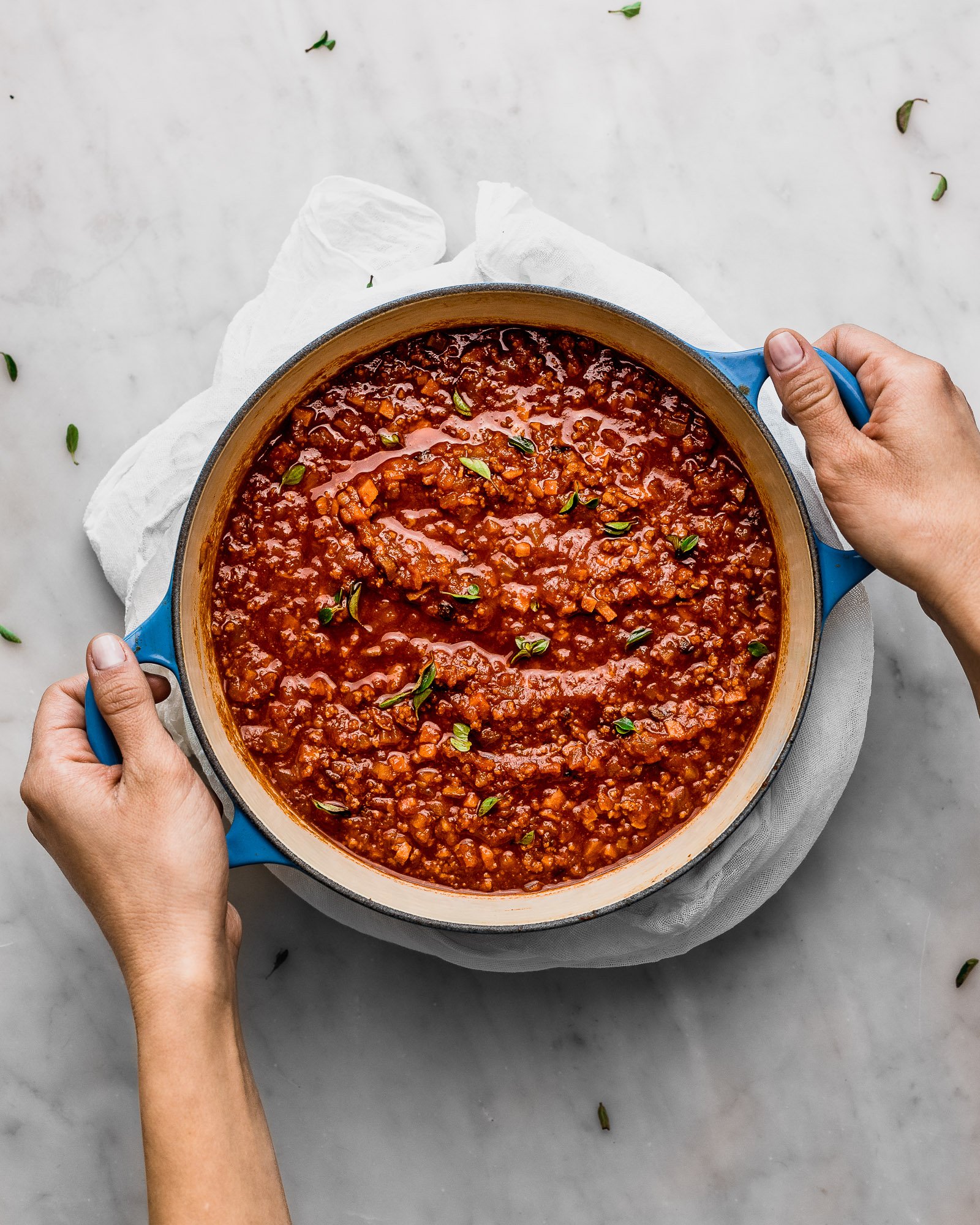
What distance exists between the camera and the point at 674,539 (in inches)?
96.7

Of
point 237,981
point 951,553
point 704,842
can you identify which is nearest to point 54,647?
point 237,981

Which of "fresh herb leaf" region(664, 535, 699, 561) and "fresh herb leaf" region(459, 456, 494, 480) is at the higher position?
"fresh herb leaf" region(459, 456, 494, 480)

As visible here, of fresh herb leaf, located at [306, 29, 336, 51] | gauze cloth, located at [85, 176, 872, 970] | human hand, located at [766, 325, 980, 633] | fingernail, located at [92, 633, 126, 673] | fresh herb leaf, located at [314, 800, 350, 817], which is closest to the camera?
fingernail, located at [92, 633, 126, 673]

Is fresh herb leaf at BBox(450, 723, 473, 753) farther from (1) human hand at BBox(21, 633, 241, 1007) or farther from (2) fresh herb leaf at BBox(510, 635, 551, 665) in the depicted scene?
(1) human hand at BBox(21, 633, 241, 1007)

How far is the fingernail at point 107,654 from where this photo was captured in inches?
89.4

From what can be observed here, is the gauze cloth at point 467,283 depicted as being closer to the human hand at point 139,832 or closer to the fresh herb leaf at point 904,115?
the human hand at point 139,832

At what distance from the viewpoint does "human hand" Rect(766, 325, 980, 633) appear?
2375 mm

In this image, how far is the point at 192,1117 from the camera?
2320mm

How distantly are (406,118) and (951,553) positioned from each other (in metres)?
2.07

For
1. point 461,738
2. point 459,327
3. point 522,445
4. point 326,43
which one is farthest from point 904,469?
point 326,43

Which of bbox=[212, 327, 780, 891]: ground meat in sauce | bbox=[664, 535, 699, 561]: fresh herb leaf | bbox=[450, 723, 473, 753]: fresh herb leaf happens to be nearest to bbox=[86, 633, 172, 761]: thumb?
bbox=[212, 327, 780, 891]: ground meat in sauce

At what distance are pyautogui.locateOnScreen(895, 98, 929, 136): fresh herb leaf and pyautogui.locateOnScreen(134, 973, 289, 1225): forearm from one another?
10.4 ft

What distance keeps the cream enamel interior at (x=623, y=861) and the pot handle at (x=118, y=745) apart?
0.04 metres

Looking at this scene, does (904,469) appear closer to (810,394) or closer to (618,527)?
(810,394)
